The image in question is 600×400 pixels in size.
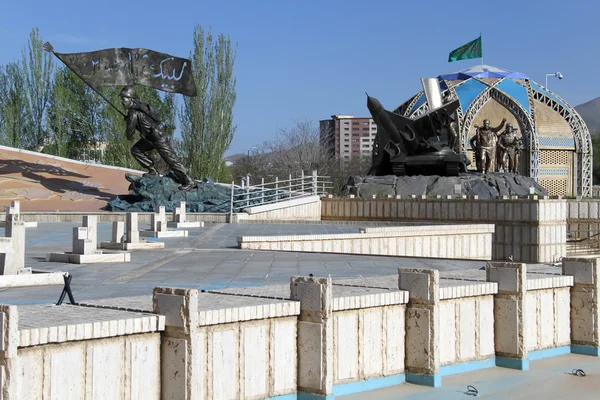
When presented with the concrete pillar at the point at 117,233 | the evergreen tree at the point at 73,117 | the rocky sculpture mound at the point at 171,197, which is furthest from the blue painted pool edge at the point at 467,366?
the evergreen tree at the point at 73,117

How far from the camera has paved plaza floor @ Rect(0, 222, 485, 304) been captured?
10.4 metres

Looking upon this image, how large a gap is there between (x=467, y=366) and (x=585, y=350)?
8.13ft

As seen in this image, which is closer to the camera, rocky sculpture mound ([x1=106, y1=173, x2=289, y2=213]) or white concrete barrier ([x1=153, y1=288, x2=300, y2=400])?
white concrete barrier ([x1=153, y1=288, x2=300, y2=400])

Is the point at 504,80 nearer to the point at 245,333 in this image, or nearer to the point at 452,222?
the point at 452,222

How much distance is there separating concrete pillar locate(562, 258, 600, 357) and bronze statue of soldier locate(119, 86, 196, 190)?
58.7ft

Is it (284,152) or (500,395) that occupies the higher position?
(284,152)

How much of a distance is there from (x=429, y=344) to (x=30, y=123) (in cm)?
4348

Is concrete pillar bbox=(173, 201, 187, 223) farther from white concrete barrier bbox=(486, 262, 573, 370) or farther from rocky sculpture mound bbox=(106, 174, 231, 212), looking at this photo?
white concrete barrier bbox=(486, 262, 573, 370)

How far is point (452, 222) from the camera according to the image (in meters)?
25.1

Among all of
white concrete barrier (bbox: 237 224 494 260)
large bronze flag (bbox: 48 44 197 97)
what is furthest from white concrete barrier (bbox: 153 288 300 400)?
large bronze flag (bbox: 48 44 197 97)

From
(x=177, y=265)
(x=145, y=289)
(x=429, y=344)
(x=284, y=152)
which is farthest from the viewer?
(x=284, y=152)

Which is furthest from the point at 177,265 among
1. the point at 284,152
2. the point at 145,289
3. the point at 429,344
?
the point at 284,152

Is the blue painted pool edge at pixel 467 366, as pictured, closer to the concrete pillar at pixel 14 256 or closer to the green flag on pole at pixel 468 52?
the concrete pillar at pixel 14 256

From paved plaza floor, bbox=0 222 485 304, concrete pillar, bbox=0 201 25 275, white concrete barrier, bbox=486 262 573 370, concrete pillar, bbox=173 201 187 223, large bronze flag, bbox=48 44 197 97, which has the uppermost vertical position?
large bronze flag, bbox=48 44 197 97
